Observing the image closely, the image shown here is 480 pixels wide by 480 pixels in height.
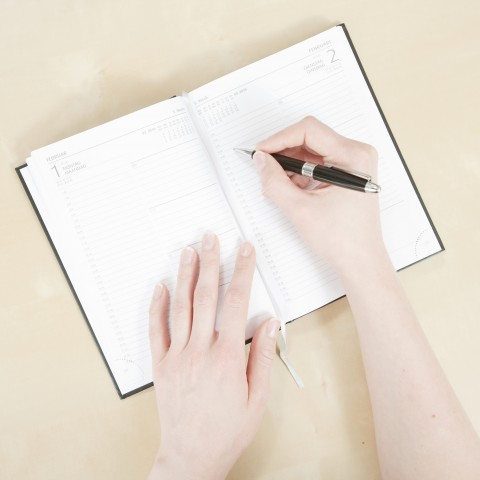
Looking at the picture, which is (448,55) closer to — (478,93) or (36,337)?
(478,93)

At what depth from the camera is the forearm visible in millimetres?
699

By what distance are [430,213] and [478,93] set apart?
0.80 feet

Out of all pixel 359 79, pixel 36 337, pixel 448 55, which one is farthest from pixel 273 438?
pixel 448 55

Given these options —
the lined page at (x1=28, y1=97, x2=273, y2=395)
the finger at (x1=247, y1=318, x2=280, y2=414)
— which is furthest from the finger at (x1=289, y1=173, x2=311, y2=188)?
the finger at (x1=247, y1=318, x2=280, y2=414)

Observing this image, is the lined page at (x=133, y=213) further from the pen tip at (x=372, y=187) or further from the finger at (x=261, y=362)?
the pen tip at (x=372, y=187)

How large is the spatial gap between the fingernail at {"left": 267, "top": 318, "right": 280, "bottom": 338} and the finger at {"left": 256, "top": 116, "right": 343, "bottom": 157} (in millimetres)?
282

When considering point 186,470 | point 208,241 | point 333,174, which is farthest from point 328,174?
point 186,470

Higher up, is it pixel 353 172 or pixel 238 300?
pixel 353 172

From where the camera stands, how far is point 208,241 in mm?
791

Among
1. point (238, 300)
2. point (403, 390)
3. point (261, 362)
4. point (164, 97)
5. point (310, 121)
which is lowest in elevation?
point (403, 390)

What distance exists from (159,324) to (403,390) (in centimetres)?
39

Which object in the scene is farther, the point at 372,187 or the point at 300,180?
the point at 300,180

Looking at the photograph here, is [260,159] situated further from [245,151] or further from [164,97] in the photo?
[164,97]

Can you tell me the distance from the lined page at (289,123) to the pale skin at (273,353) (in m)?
0.06
